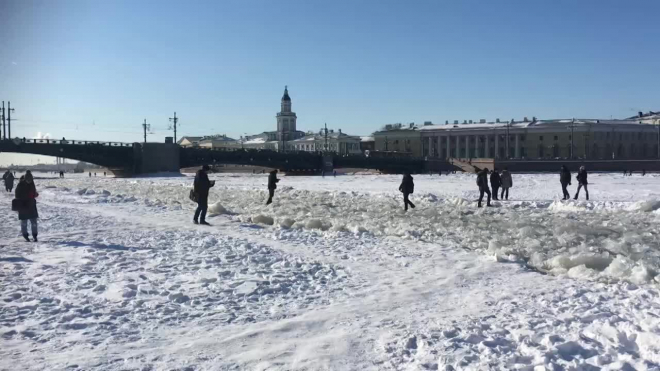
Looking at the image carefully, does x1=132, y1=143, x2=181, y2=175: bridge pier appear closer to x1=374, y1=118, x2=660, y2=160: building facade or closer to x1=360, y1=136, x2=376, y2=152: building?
x1=374, y1=118, x2=660, y2=160: building facade

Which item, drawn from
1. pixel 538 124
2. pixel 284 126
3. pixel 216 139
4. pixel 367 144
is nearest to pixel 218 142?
pixel 216 139

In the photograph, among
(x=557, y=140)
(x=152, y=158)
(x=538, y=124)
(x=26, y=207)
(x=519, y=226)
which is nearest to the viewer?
(x=26, y=207)

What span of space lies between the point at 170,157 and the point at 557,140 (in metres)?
66.6

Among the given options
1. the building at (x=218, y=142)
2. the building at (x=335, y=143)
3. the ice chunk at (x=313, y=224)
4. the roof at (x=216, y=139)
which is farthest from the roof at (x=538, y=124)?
the ice chunk at (x=313, y=224)

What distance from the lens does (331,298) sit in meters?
7.26

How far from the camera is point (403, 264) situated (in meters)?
9.51

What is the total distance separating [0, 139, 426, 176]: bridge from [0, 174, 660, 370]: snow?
208 feet

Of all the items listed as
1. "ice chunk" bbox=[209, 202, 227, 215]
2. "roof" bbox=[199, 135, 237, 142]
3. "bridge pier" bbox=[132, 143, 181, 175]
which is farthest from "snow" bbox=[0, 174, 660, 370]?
"roof" bbox=[199, 135, 237, 142]

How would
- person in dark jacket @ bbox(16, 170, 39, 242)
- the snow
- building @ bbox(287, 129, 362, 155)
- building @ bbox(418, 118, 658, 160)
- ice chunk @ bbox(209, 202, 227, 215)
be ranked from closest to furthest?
the snow, person in dark jacket @ bbox(16, 170, 39, 242), ice chunk @ bbox(209, 202, 227, 215), building @ bbox(418, 118, 658, 160), building @ bbox(287, 129, 362, 155)

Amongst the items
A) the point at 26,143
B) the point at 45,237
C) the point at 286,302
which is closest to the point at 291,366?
the point at 286,302

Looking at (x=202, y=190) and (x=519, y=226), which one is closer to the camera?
(x=519, y=226)

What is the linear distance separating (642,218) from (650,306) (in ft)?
35.6

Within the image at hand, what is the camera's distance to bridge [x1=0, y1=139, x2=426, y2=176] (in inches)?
2840

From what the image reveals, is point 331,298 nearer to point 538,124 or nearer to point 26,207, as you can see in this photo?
point 26,207
